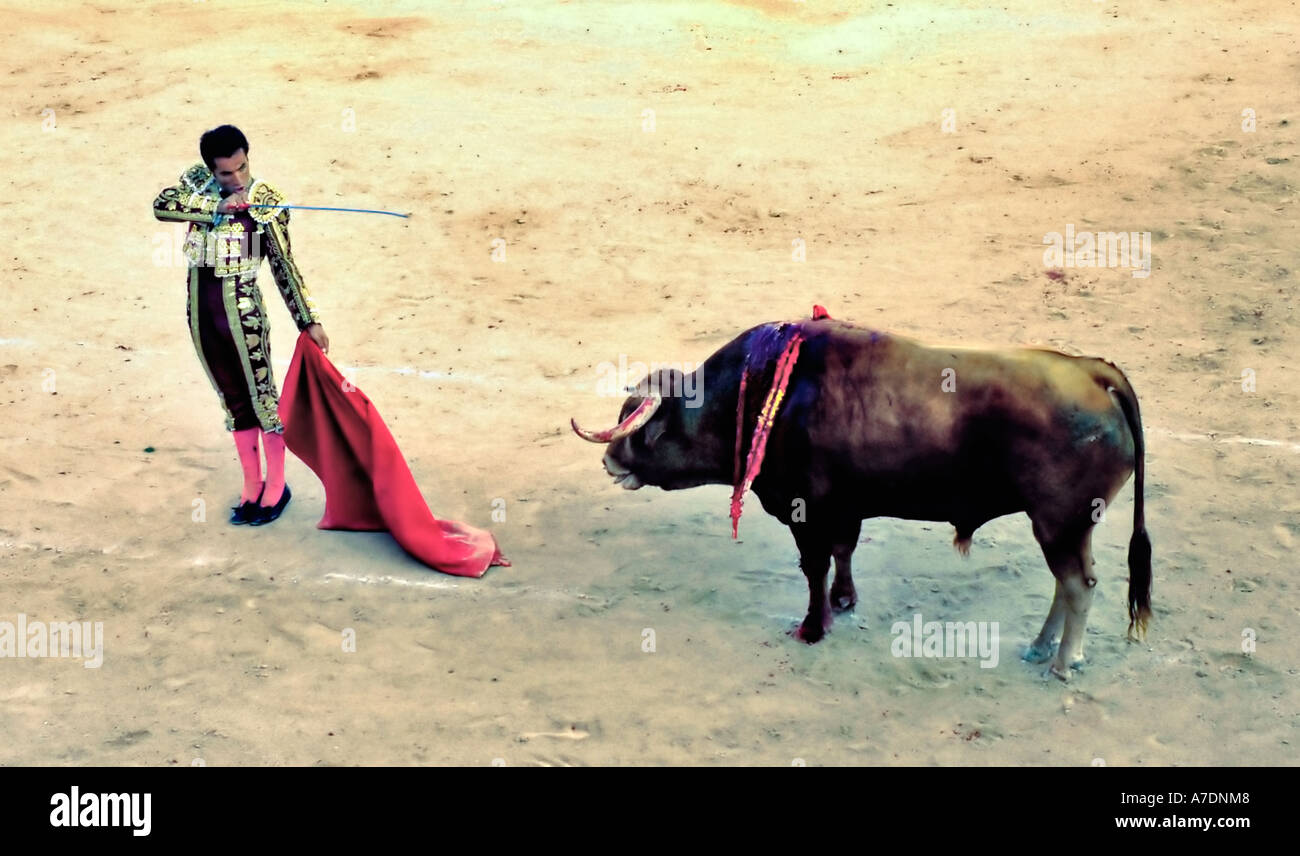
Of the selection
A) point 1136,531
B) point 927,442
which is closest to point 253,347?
point 927,442

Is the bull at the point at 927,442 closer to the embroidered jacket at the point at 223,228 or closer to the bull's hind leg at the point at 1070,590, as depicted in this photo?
the bull's hind leg at the point at 1070,590

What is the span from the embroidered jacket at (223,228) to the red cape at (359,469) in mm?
423

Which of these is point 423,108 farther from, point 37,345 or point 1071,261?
point 1071,261

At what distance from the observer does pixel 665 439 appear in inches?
270

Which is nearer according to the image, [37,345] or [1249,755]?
[1249,755]

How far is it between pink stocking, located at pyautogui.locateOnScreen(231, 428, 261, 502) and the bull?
219cm

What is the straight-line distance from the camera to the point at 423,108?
45.0ft

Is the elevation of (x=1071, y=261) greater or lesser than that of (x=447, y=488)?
greater

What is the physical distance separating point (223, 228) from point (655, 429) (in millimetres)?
2439

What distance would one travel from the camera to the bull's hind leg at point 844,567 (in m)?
6.69

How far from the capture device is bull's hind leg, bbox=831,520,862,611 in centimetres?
669

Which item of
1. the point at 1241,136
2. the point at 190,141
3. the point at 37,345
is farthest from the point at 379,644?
the point at 1241,136

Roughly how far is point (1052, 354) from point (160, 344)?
658 cm

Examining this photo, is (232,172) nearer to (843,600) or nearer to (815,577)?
(815,577)
